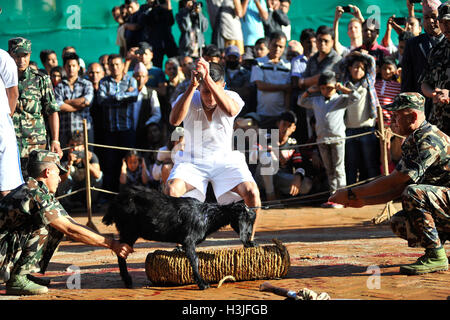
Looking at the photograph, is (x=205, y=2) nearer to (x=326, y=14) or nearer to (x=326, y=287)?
(x=326, y=14)

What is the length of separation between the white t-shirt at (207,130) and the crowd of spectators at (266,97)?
11.6 ft

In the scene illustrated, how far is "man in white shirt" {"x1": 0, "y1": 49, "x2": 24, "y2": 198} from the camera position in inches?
247

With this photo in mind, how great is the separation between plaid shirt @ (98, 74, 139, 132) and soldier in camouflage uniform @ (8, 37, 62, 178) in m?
3.16

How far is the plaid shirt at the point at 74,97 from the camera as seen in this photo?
38.1 feet

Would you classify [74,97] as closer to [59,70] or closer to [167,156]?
[59,70]

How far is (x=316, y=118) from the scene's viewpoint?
35.5ft

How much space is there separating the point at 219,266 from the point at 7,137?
2.47 m

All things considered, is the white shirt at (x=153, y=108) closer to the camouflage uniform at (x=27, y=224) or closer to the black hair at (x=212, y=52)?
the black hair at (x=212, y=52)

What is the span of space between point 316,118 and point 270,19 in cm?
333

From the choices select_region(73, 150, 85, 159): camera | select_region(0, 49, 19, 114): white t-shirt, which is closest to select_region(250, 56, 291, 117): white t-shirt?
select_region(73, 150, 85, 159): camera

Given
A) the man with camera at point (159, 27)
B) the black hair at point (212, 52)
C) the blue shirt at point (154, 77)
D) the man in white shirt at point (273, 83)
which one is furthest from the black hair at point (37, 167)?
the man with camera at point (159, 27)

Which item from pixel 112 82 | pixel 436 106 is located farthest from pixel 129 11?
pixel 436 106

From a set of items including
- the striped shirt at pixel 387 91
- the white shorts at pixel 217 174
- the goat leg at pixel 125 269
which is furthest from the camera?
the striped shirt at pixel 387 91

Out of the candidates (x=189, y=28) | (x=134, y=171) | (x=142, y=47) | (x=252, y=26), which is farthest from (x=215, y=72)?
(x=252, y=26)
